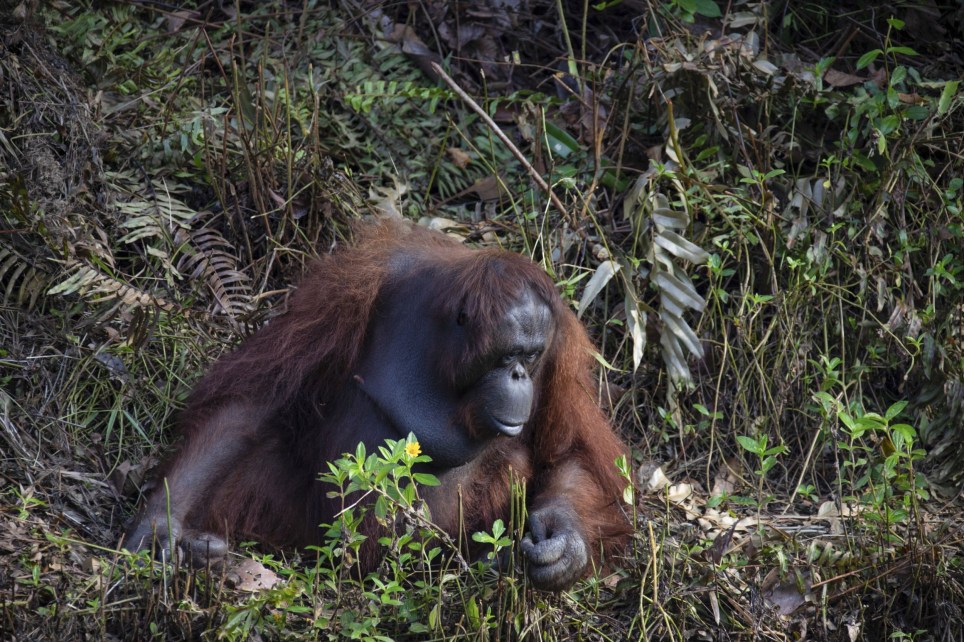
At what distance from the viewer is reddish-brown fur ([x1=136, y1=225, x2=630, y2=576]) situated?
3502 mm

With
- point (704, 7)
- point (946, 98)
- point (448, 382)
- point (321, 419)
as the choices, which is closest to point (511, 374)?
point (448, 382)

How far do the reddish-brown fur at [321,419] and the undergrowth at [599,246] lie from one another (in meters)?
0.16

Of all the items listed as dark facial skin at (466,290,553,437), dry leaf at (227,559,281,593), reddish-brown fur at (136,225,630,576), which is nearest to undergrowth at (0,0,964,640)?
dry leaf at (227,559,281,593)

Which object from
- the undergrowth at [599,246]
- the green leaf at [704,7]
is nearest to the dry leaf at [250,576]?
the undergrowth at [599,246]

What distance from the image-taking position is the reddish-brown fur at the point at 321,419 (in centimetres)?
350

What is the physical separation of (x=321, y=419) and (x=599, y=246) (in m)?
1.54

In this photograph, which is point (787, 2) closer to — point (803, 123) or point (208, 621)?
point (803, 123)

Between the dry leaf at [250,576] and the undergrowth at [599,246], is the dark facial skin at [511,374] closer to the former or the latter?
the undergrowth at [599,246]

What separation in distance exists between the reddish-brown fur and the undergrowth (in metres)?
0.16

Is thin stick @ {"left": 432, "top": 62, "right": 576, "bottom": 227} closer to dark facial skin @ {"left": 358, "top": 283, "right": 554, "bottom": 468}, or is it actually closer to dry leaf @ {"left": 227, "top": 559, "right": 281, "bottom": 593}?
dark facial skin @ {"left": 358, "top": 283, "right": 554, "bottom": 468}

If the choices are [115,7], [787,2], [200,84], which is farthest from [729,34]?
[115,7]

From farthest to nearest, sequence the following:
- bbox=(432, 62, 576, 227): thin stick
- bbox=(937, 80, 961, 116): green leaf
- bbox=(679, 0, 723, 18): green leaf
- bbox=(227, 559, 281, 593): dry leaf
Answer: bbox=(679, 0, 723, 18): green leaf, bbox=(937, 80, 961, 116): green leaf, bbox=(432, 62, 576, 227): thin stick, bbox=(227, 559, 281, 593): dry leaf

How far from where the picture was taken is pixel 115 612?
2.88 m

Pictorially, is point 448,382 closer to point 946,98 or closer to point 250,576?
point 250,576
